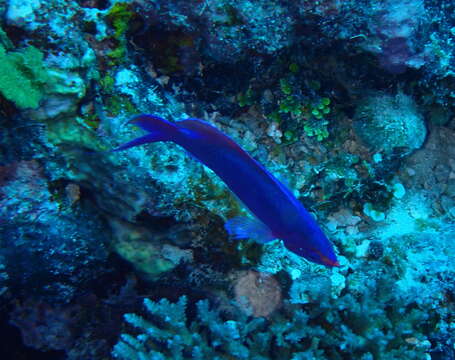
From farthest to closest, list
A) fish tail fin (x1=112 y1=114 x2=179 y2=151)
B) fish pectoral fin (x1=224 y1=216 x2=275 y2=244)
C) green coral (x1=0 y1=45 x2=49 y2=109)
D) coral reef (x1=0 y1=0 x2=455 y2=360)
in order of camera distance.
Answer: coral reef (x1=0 y1=0 x2=455 y2=360), green coral (x1=0 y1=45 x2=49 y2=109), fish pectoral fin (x1=224 y1=216 x2=275 y2=244), fish tail fin (x1=112 y1=114 x2=179 y2=151)

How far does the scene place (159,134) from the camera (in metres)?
1.84

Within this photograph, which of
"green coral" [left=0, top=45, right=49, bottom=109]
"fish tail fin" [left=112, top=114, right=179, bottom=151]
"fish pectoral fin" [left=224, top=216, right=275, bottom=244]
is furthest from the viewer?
"green coral" [left=0, top=45, right=49, bottom=109]

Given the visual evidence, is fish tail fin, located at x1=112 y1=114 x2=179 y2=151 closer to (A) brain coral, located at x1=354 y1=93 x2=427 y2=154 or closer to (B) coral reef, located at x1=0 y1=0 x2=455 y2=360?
(B) coral reef, located at x1=0 y1=0 x2=455 y2=360

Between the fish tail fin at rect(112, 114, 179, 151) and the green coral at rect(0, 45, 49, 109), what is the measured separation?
1271 millimetres

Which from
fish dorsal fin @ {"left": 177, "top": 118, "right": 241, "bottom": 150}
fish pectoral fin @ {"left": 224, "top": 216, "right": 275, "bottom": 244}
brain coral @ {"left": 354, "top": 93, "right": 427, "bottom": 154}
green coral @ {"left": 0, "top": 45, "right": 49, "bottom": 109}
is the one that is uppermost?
brain coral @ {"left": 354, "top": 93, "right": 427, "bottom": 154}

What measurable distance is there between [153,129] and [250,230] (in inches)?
32.9

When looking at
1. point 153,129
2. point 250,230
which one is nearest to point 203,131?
point 153,129

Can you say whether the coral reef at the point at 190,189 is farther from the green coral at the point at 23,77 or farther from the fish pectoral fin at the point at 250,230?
the fish pectoral fin at the point at 250,230

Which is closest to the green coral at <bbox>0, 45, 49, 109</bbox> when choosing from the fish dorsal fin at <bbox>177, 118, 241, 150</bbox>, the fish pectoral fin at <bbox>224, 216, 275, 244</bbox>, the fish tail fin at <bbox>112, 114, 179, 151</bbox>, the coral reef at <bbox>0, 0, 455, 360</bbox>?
the coral reef at <bbox>0, 0, 455, 360</bbox>

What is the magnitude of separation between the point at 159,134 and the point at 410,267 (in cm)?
292

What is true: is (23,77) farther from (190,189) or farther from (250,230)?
(250,230)

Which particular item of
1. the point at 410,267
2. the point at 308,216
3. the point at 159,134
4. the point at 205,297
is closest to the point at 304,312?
the point at 205,297

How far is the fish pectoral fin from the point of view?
206 centimetres

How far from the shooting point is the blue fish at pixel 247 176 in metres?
1.82
